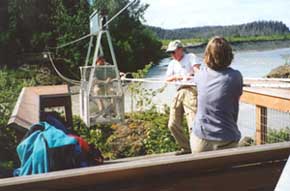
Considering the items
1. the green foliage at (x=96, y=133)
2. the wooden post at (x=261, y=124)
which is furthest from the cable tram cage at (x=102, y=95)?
the wooden post at (x=261, y=124)

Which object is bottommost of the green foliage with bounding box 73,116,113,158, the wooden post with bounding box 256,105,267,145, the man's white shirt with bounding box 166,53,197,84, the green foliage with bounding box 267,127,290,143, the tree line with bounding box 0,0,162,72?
the green foliage with bounding box 73,116,113,158

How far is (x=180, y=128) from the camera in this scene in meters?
3.88

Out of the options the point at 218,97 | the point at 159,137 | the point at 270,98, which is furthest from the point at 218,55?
the point at 159,137

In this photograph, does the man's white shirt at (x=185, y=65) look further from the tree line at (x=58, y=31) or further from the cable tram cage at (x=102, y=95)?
the tree line at (x=58, y=31)

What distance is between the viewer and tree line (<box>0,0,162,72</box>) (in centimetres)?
2284

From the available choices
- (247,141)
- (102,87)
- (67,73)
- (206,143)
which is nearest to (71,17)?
(67,73)

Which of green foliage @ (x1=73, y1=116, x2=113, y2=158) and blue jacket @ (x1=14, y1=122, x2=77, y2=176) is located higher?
blue jacket @ (x1=14, y1=122, x2=77, y2=176)

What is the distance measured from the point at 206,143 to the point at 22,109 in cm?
167

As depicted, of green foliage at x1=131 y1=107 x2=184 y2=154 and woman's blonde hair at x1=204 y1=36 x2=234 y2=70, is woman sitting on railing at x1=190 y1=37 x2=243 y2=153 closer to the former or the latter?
woman's blonde hair at x1=204 y1=36 x2=234 y2=70

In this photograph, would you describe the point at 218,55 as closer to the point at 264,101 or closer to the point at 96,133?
the point at 264,101

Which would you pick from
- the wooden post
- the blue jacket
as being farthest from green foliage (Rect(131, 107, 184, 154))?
the blue jacket

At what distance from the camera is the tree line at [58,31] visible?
74.9 feet

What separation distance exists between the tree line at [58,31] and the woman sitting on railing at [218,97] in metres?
19.4

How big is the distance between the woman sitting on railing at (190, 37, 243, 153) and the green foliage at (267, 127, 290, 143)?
1.64 m
